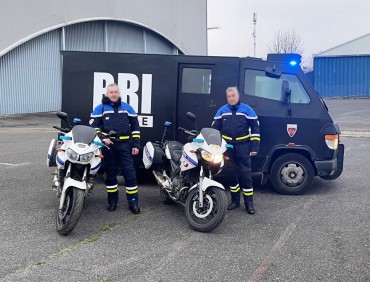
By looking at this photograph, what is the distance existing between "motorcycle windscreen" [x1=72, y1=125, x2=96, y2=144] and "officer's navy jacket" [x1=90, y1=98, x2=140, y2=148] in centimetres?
52

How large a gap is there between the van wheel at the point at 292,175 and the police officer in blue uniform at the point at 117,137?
2.45 m

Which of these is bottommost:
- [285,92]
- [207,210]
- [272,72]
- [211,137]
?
[207,210]

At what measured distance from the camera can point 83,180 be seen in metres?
5.51

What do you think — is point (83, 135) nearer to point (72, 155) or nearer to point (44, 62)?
point (72, 155)

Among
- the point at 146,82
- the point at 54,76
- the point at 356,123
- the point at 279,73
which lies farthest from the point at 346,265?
the point at 54,76

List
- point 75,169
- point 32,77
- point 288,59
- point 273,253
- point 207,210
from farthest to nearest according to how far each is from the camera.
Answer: point 32,77, point 288,59, point 75,169, point 207,210, point 273,253

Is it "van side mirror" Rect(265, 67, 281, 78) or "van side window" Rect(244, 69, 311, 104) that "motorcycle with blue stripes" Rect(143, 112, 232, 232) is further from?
"van side mirror" Rect(265, 67, 281, 78)

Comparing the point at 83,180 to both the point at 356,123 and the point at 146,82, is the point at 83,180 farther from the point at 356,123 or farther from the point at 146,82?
the point at 356,123

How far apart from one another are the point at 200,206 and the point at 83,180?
143cm

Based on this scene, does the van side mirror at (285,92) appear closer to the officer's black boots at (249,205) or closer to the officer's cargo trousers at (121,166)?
the officer's black boots at (249,205)

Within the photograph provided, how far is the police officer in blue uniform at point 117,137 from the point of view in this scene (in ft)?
20.3

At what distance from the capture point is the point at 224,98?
296 inches

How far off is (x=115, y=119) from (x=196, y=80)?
6.51 feet

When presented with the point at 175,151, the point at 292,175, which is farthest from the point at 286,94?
the point at 175,151
